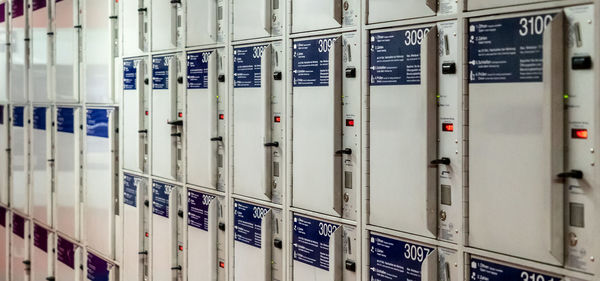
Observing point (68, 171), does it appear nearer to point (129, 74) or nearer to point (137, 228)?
point (137, 228)

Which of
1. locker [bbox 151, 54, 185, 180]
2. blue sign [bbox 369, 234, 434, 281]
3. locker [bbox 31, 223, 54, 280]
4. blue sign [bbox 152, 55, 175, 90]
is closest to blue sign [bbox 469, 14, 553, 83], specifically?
blue sign [bbox 369, 234, 434, 281]

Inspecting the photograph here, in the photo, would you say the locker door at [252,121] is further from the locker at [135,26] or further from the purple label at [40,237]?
the purple label at [40,237]

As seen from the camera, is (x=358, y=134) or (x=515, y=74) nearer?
(x=515, y=74)

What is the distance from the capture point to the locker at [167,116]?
5.55 meters

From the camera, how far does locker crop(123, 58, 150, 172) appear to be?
239 inches

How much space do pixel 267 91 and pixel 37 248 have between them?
546 centimetres

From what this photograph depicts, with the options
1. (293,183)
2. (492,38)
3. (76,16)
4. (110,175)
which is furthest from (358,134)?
(76,16)

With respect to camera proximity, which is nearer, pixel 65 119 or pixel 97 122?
pixel 97 122

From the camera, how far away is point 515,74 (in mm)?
2881

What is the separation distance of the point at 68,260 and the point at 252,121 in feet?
13.3

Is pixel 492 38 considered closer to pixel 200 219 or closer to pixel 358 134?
pixel 358 134

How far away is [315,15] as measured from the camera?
3980 millimetres

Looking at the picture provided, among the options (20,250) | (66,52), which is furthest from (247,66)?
(20,250)

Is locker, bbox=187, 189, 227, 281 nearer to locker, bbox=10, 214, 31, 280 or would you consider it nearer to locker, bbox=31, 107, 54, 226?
locker, bbox=31, 107, 54, 226
